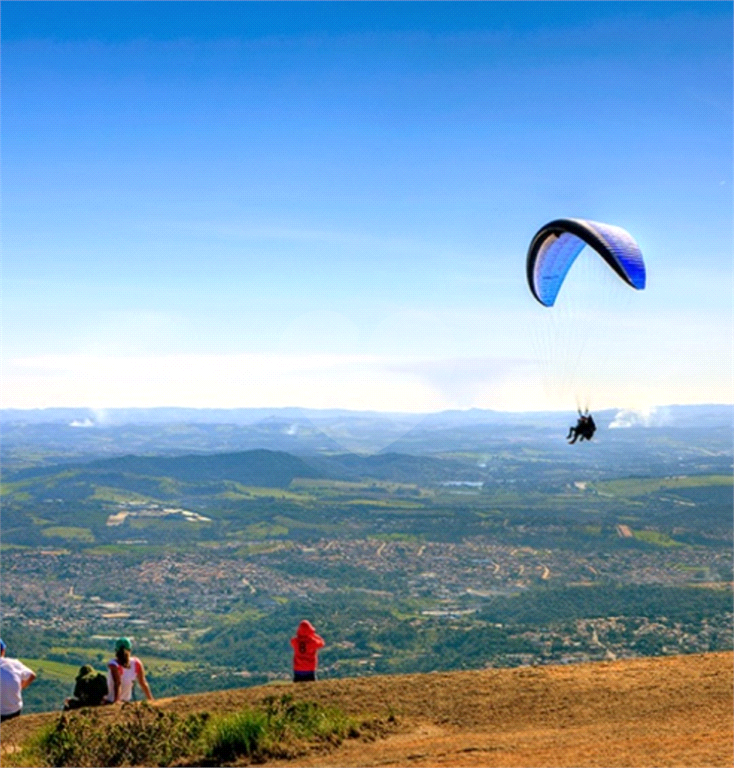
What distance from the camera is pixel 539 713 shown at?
1568 centimetres

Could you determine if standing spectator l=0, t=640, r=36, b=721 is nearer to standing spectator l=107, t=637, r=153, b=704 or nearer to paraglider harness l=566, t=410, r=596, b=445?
standing spectator l=107, t=637, r=153, b=704

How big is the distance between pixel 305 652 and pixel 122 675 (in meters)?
3.47

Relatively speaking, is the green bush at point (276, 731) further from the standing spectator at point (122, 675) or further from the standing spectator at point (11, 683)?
the standing spectator at point (11, 683)

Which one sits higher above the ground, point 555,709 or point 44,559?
point 555,709

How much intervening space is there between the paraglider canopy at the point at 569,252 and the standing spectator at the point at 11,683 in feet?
45.7

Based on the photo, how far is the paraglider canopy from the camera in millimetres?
20297

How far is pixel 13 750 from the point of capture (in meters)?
14.6

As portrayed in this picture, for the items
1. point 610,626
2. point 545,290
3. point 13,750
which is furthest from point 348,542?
point 13,750

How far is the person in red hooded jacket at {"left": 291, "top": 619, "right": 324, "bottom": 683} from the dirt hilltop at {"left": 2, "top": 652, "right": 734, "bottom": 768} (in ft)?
2.33

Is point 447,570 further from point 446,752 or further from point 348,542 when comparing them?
point 446,752

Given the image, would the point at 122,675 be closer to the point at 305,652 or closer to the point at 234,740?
the point at 234,740

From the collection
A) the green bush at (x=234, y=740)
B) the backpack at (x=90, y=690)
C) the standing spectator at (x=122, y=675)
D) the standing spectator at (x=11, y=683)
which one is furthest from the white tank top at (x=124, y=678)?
the green bush at (x=234, y=740)

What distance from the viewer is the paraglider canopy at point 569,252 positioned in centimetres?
2030

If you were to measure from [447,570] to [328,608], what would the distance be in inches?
1252
